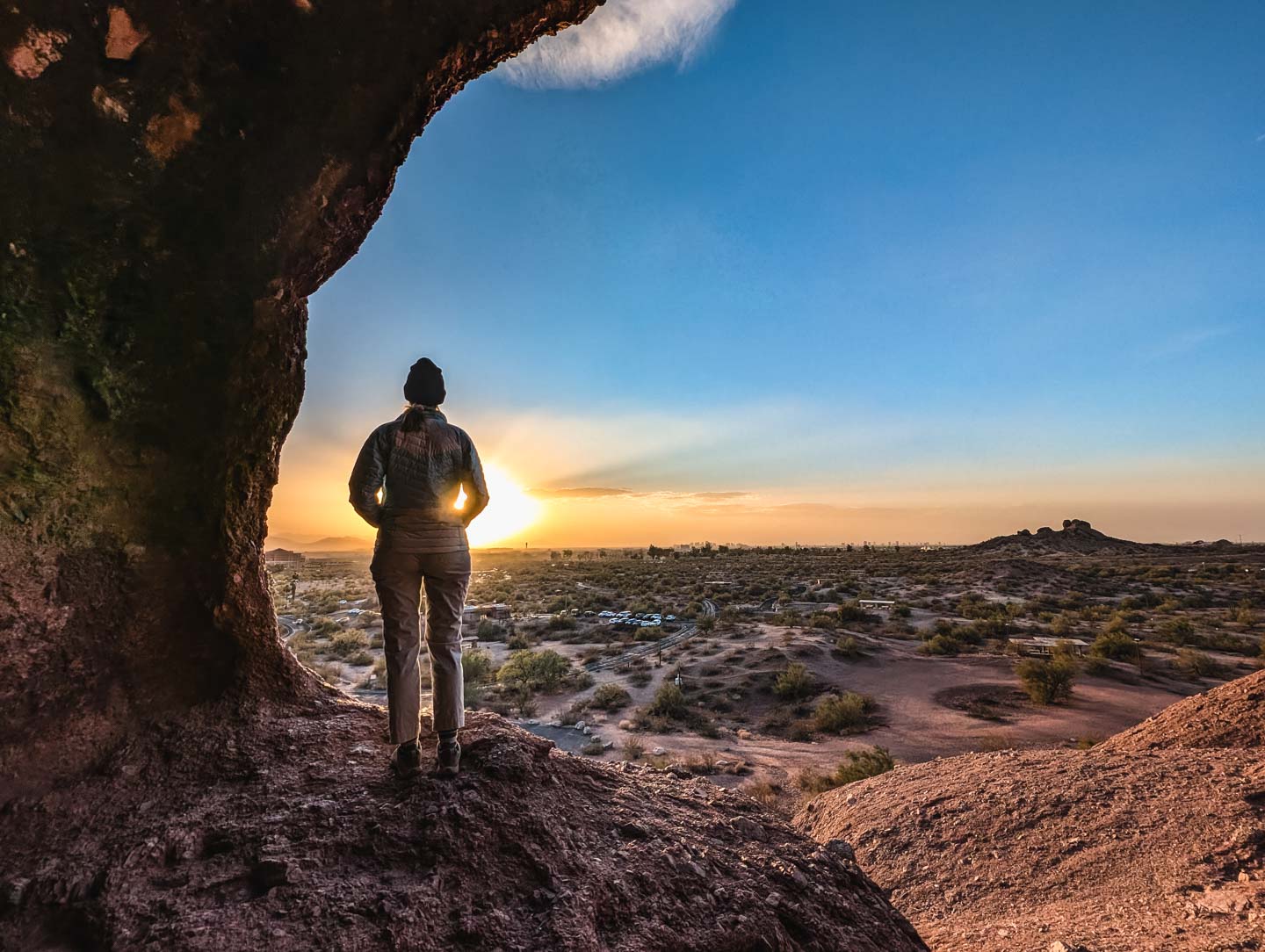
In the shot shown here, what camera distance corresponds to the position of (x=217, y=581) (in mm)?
3484

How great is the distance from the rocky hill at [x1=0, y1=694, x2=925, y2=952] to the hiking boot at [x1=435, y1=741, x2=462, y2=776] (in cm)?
8

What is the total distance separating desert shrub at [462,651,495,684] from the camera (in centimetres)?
1458

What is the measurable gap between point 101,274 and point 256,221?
794mm

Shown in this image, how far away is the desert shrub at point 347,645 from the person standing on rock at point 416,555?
15.7 m

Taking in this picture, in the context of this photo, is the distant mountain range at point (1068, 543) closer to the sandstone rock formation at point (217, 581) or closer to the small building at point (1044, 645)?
the small building at point (1044, 645)

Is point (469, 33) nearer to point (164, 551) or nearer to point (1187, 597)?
point (164, 551)

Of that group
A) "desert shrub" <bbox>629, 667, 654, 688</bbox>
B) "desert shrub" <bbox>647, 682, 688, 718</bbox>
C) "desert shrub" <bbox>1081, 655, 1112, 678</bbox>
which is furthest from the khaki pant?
"desert shrub" <bbox>1081, 655, 1112, 678</bbox>

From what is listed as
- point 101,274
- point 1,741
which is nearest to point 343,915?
point 1,741

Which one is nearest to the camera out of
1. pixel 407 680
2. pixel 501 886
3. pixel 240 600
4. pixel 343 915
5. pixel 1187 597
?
pixel 343 915

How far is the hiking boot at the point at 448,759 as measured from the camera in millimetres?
3047

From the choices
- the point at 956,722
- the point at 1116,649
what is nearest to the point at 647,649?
the point at 956,722

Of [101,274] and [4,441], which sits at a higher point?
[101,274]

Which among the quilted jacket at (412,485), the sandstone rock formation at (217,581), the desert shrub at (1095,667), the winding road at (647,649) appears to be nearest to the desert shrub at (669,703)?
the winding road at (647,649)

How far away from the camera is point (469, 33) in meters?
3.33
